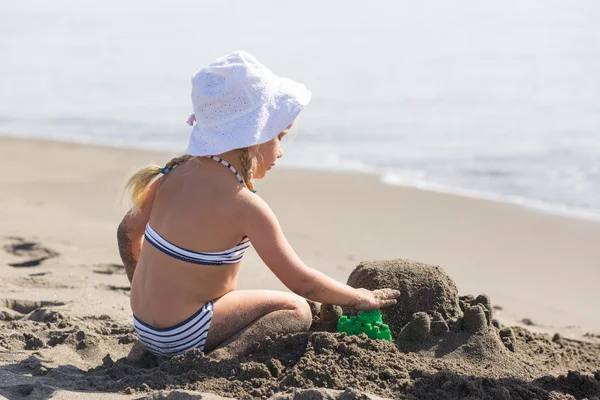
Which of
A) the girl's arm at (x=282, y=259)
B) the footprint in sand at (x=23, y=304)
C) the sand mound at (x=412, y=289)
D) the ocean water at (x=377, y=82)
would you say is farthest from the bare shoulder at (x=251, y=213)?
the ocean water at (x=377, y=82)

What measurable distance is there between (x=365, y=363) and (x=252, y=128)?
3.26ft

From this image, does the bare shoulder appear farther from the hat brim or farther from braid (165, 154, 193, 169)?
braid (165, 154, 193, 169)

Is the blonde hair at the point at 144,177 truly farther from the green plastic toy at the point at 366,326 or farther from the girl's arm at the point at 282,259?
the green plastic toy at the point at 366,326

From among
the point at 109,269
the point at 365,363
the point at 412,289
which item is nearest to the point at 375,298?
the point at 412,289

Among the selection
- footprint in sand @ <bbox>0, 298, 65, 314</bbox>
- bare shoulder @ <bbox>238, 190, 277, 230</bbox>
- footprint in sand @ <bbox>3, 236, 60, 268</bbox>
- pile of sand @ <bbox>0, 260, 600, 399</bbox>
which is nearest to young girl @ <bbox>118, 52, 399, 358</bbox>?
bare shoulder @ <bbox>238, 190, 277, 230</bbox>

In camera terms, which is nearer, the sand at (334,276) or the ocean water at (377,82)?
the sand at (334,276)

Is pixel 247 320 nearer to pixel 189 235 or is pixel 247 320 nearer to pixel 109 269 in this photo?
pixel 189 235

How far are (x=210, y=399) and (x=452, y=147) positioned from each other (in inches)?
279

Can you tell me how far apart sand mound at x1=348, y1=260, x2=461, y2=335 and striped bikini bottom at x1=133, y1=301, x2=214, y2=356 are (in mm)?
823

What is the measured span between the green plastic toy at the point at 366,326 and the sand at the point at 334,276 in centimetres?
10

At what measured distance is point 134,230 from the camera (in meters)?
3.67

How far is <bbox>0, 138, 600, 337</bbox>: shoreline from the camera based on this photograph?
538cm

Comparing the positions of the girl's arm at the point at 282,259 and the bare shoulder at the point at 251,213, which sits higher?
the bare shoulder at the point at 251,213

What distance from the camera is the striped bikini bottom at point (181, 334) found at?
3297 millimetres
